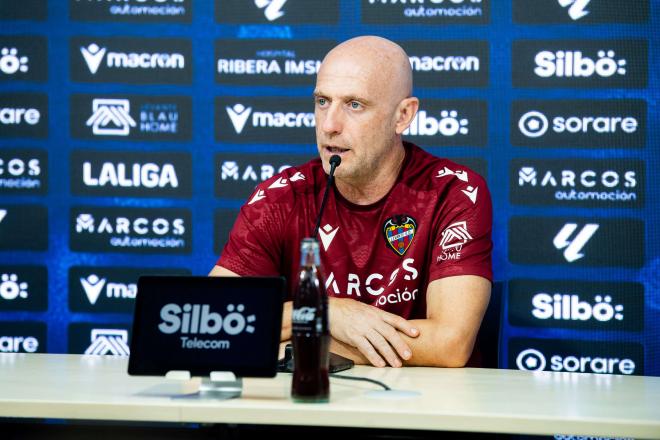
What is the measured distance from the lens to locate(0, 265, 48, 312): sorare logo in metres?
3.27

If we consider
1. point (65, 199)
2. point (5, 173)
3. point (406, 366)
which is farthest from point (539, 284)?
point (5, 173)

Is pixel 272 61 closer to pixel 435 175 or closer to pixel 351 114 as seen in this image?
pixel 351 114

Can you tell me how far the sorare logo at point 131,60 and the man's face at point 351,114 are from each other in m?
1.00

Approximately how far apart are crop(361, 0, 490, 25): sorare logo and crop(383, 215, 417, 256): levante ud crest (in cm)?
103

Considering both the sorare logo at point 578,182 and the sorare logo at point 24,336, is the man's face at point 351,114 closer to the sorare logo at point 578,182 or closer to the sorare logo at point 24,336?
the sorare logo at point 578,182

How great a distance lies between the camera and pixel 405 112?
2.50m

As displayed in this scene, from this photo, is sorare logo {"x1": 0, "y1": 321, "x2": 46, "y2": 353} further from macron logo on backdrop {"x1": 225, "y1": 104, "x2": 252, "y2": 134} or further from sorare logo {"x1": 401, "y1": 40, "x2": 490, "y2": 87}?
sorare logo {"x1": 401, "y1": 40, "x2": 490, "y2": 87}

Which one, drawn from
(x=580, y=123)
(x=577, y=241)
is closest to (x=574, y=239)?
(x=577, y=241)

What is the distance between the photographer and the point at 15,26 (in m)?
3.26

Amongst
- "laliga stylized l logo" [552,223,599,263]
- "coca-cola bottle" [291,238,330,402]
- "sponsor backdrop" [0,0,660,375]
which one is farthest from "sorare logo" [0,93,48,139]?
"coca-cola bottle" [291,238,330,402]

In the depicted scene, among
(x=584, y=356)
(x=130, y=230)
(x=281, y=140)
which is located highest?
(x=281, y=140)

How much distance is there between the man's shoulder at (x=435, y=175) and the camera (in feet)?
7.75

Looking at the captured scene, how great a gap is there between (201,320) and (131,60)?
195cm

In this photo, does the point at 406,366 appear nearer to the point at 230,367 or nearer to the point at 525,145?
the point at 230,367
